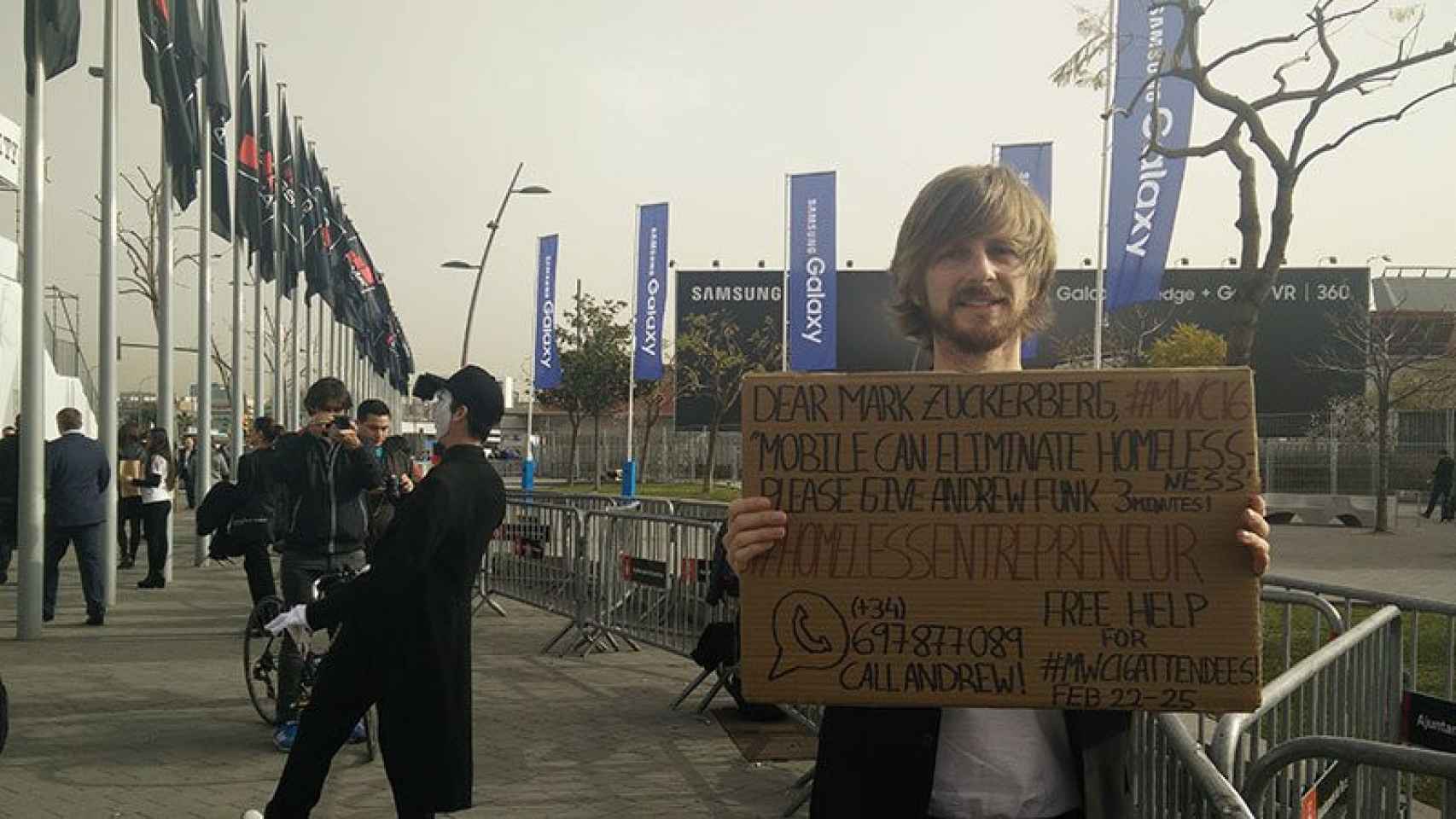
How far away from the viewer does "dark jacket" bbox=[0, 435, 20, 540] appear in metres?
13.9

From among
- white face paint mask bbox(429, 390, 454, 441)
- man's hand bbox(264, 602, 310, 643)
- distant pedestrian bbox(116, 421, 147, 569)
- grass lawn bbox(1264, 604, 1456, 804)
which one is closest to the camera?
white face paint mask bbox(429, 390, 454, 441)

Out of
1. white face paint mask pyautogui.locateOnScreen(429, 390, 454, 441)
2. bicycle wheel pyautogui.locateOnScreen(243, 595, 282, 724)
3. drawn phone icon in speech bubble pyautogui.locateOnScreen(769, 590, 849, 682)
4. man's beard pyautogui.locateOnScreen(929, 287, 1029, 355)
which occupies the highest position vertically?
man's beard pyautogui.locateOnScreen(929, 287, 1029, 355)

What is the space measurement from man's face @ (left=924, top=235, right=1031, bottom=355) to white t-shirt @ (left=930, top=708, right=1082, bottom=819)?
66 centimetres

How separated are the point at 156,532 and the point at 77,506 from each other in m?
3.78

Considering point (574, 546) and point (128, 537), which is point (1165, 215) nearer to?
point (574, 546)

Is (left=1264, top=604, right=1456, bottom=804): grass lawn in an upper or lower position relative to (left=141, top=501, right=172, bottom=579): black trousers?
upper

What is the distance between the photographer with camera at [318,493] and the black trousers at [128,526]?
10028 mm

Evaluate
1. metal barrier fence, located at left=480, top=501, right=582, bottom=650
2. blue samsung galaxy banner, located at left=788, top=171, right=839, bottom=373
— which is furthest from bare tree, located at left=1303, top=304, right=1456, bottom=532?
metal barrier fence, located at left=480, top=501, right=582, bottom=650

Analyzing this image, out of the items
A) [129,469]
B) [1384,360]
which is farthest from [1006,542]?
[1384,360]

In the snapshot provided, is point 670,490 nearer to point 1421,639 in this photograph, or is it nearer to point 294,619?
point 294,619

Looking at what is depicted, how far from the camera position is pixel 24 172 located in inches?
493

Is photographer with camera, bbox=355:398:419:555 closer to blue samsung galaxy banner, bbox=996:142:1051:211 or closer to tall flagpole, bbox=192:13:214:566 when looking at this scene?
tall flagpole, bbox=192:13:214:566

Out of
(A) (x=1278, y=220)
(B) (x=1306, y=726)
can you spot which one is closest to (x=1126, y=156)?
(A) (x=1278, y=220)

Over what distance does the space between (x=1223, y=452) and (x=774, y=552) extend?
78 cm
